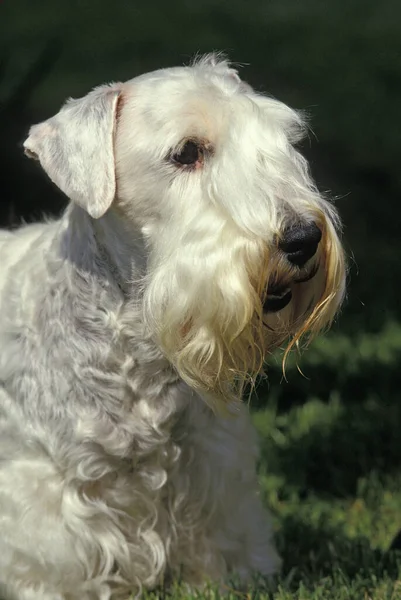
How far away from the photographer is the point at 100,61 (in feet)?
32.3

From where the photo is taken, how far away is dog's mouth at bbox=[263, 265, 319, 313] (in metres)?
3.27

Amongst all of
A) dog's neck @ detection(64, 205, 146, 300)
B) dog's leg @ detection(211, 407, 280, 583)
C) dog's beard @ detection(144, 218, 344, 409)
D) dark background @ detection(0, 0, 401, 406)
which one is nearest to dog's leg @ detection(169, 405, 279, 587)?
dog's leg @ detection(211, 407, 280, 583)

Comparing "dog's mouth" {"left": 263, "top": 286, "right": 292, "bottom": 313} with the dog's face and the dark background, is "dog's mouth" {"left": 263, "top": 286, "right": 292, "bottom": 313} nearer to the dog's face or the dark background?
the dog's face

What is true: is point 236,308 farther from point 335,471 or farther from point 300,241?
point 335,471

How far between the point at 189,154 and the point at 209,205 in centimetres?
20

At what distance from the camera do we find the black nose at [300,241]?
3.17 meters

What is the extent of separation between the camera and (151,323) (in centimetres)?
346

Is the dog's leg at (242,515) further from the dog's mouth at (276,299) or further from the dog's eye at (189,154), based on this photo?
the dog's eye at (189,154)

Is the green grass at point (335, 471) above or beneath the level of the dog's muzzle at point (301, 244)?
beneath

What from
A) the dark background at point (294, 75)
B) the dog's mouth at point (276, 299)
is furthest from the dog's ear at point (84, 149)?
the dark background at point (294, 75)

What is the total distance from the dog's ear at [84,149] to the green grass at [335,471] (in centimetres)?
146

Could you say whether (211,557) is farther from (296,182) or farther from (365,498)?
(296,182)

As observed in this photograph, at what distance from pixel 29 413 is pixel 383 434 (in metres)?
2.21

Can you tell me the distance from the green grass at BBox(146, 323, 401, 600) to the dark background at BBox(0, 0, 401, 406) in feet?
0.60
